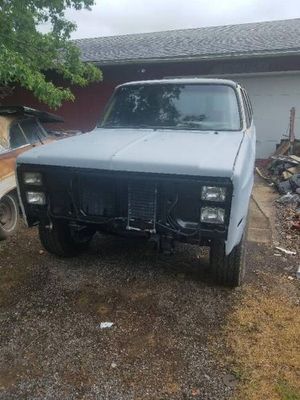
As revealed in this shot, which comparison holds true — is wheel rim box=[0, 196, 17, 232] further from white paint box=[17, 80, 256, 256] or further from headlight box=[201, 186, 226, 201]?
headlight box=[201, 186, 226, 201]

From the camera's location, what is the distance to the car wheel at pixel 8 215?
5352 mm

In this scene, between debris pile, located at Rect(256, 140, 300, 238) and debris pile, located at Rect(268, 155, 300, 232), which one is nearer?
debris pile, located at Rect(256, 140, 300, 238)

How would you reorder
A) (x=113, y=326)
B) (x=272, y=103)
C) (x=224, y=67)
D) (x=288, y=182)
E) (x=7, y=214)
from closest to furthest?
(x=113, y=326)
(x=7, y=214)
(x=288, y=182)
(x=272, y=103)
(x=224, y=67)

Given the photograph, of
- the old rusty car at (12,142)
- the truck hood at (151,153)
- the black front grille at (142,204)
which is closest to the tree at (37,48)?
the old rusty car at (12,142)

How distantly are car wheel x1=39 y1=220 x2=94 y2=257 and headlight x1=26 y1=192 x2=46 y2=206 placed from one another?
1.22 ft

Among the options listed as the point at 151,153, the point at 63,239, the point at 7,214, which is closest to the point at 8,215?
the point at 7,214

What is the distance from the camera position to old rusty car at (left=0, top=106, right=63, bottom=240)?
537cm

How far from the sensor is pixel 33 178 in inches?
144

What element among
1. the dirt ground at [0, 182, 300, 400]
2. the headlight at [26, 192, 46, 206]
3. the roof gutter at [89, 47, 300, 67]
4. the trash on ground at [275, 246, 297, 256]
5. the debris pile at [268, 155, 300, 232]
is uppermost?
the roof gutter at [89, 47, 300, 67]

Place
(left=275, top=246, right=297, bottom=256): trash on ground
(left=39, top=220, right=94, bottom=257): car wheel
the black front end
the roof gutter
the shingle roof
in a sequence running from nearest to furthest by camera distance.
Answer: the black front end → (left=39, top=220, right=94, bottom=257): car wheel → (left=275, top=246, right=297, bottom=256): trash on ground → the roof gutter → the shingle roof

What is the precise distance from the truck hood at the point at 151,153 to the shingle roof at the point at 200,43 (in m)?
8.55

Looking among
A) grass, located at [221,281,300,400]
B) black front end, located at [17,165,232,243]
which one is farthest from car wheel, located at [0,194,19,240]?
grass, located at [221,281,300,400]

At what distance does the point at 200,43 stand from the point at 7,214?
34.8 feet

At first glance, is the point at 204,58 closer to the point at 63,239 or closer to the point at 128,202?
the point at 63,239
